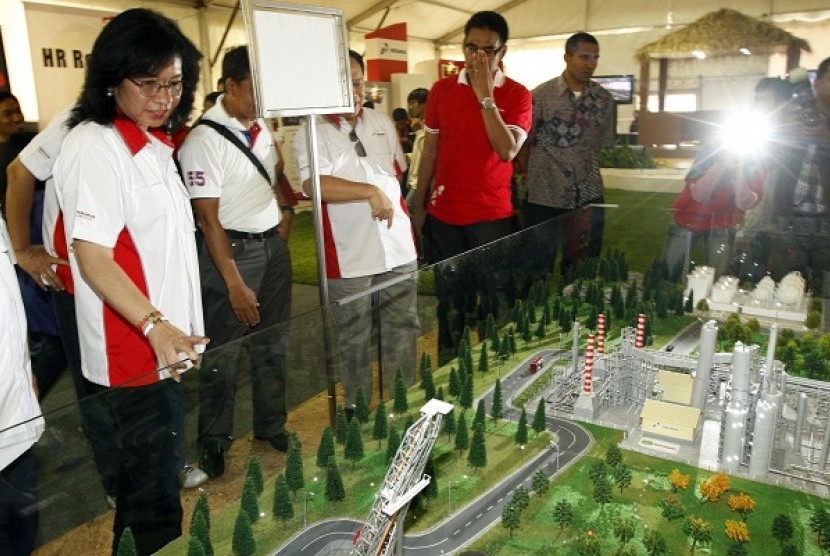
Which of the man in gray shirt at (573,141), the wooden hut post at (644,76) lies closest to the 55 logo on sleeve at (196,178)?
the man in gray shirt at (573,141)

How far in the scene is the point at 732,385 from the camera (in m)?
2.26

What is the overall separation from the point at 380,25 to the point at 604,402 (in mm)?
8093

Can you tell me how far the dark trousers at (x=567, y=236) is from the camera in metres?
3.38

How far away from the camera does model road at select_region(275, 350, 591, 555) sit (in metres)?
1.66

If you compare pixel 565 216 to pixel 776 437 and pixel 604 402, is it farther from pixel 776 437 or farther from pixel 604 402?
pixel 776 437

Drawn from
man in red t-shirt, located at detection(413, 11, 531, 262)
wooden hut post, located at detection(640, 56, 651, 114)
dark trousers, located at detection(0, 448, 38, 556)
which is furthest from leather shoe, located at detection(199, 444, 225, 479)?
wooden hut post, located at detection(640, 56, 651, 114)

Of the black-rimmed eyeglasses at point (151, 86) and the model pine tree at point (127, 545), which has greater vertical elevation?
the black-rimmed eyeglasses at point (151, 86)

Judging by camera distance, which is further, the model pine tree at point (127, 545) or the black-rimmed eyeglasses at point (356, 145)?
the black-rimmed eyeglasses at point (356, 145)

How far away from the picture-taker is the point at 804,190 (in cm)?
349

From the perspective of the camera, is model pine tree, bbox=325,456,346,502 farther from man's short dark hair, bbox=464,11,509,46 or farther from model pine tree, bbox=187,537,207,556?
man's short dark hair, bbox=464,11,509,46

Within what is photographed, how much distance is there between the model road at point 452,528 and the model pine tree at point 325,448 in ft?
0.57

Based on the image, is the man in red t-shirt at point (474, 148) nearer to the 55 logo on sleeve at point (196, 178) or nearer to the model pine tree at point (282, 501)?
the 55 logo on sleeve at point (196, 178)

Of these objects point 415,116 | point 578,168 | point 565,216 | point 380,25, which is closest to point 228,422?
point 565,216

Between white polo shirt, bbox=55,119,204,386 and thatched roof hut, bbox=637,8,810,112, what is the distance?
6321mm
